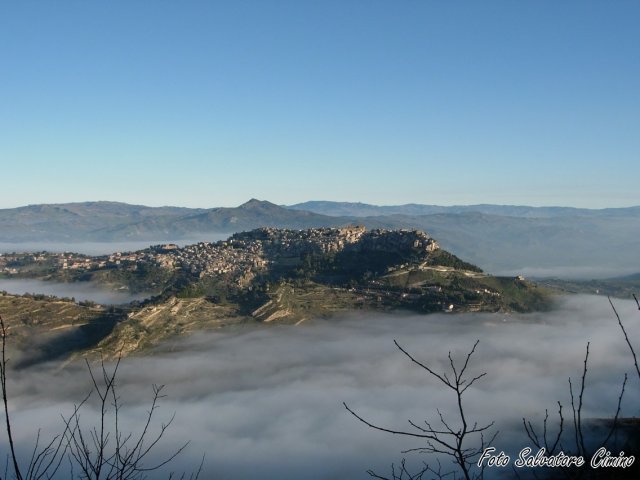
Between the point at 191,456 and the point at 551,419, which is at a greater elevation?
the point at 551,419

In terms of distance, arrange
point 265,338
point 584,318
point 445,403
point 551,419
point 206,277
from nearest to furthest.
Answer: point 551,419, point 445,403, point 265,338, point 206,277, point 584,318

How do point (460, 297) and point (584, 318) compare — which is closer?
point (460, 297)

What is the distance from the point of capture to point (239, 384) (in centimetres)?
12438

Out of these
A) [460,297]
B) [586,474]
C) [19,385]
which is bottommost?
[19,385]

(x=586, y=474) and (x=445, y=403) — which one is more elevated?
(x=586, y=474)

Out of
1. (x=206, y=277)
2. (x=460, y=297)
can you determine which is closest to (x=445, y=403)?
(x=460, y=297)

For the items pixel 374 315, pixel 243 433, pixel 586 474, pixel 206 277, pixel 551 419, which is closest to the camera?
pixel 586 474

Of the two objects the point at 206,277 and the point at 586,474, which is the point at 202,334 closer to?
the point at 206,277

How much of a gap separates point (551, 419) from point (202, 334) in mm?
79378

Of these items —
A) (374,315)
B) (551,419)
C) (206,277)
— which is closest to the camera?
(551,419)

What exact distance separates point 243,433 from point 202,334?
3575 cm

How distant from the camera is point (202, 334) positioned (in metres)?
132

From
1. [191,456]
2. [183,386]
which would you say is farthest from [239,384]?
[191,456]

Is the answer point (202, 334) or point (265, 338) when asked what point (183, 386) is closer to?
point (202, 334)
